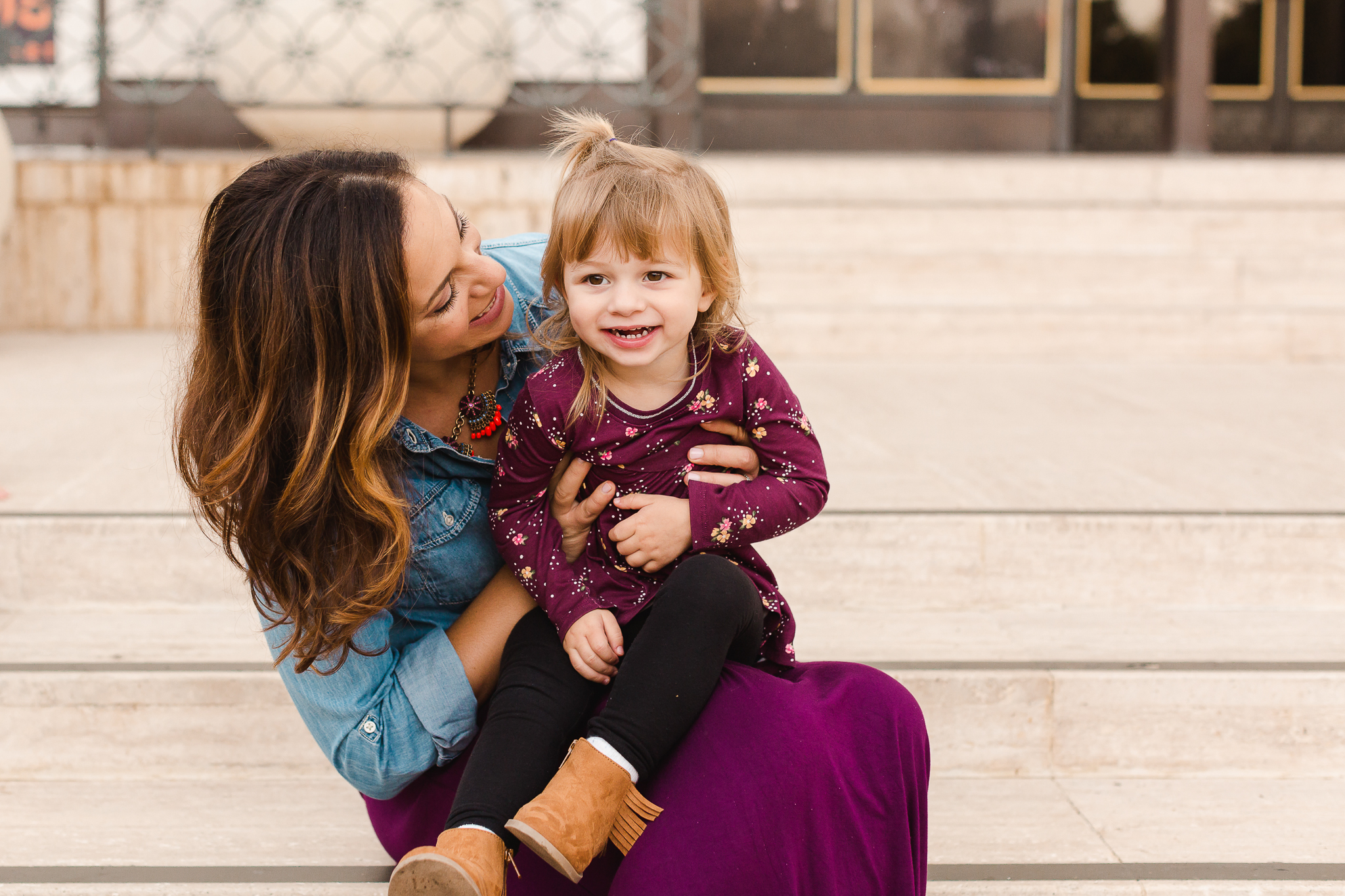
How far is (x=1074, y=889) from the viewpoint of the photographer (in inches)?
66.8

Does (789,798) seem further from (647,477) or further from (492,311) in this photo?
(492,311)

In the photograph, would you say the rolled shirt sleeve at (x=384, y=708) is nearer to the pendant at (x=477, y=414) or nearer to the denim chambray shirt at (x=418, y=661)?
the denim chambray shirt at (x=418, y=661)

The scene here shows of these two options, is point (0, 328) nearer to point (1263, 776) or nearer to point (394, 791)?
point (394, 791)

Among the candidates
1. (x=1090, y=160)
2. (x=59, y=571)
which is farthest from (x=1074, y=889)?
(x=1090, y=160)

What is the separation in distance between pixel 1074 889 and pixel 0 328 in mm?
4942

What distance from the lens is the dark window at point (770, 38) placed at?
6312mm

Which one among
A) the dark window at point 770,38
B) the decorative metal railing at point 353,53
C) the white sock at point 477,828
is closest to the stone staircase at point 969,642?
the white sock at point 477,828

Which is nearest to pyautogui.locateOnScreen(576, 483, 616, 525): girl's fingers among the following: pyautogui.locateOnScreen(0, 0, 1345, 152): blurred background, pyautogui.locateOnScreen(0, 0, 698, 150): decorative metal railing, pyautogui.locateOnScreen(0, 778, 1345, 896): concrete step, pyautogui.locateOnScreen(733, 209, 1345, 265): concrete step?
pyautogui.locateOnScreen(0, 778, 1345, 896): concrete step

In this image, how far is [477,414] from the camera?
1702 millimetres

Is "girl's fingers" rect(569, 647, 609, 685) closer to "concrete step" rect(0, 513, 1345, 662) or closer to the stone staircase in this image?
the stone staircase

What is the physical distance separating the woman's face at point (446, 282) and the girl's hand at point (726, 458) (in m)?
0.31

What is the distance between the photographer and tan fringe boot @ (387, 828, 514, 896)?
52.0 inches

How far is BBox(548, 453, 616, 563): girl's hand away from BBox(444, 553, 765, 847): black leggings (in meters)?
0.16

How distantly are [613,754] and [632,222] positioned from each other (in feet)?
2.12
